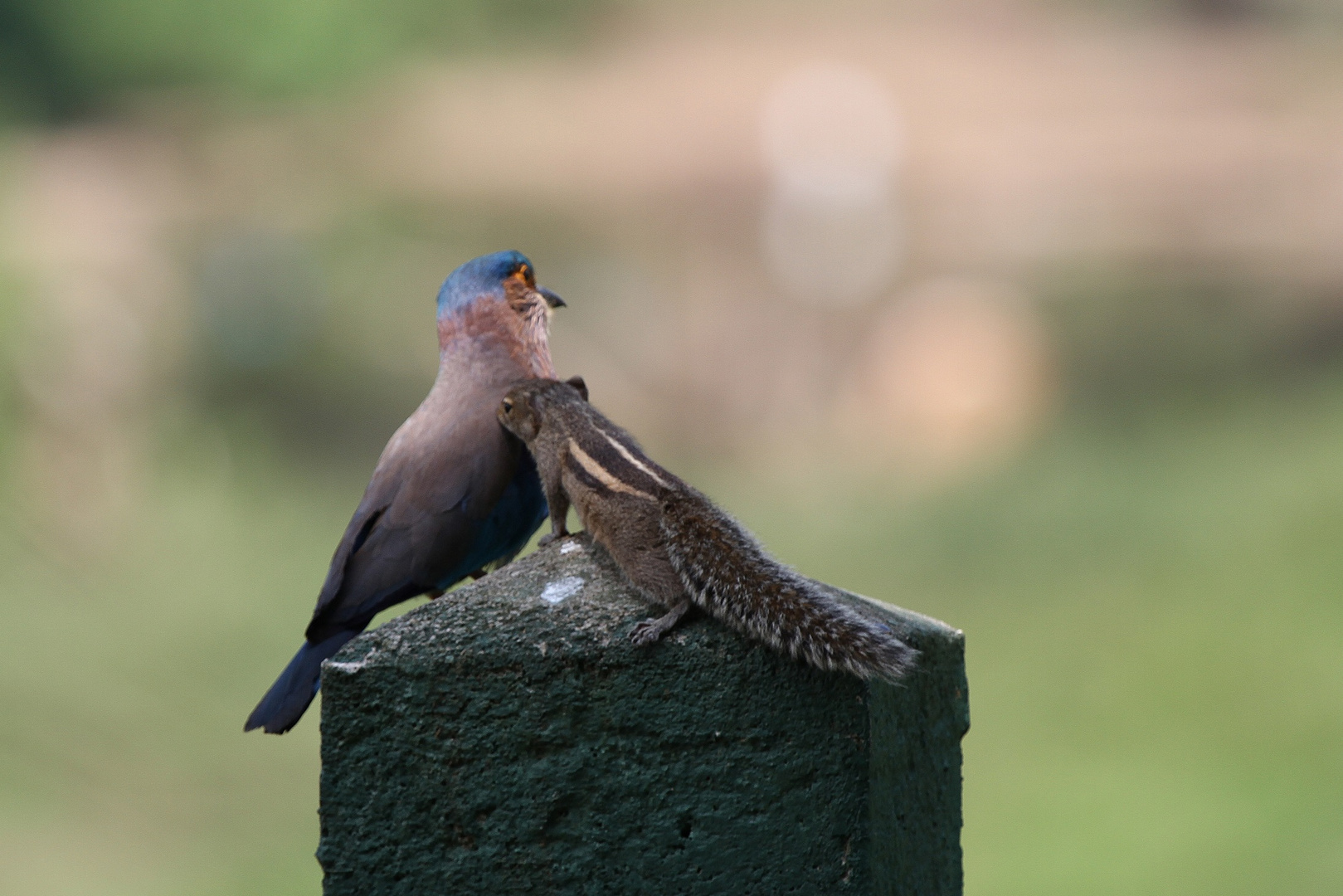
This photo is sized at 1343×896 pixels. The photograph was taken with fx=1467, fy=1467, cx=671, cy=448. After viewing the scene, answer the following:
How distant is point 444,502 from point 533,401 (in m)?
0.28

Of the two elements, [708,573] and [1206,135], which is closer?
[708,573]

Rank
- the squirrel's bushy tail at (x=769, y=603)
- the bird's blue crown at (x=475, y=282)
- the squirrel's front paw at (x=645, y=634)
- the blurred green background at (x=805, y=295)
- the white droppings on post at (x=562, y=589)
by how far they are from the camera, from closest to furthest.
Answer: the squirrel's bushy tail at (x=769, y=603) → the squirrel's front paw at (x=645, y=634) → the white droppings on post at (x=562, y=589) → the bird's blue crown at (x=475, y=282) → the blurred green background at (x=805, y=295)

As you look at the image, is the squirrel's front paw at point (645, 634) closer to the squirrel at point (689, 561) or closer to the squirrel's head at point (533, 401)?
the squirrel at point (689, 561)

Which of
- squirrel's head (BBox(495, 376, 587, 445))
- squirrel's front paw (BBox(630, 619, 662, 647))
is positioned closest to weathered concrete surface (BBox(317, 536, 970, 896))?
squirrel's front paw (BBox(630, 619, 662, 647))

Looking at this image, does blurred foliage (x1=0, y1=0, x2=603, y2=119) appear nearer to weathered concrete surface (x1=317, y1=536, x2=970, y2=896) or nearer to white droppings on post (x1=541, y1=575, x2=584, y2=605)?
white droppings on post (x1=541, y1=575, x2=584, y2=605)

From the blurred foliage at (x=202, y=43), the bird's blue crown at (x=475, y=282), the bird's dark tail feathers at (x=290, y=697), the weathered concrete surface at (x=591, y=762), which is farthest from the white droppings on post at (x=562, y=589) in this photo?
the blurred foliage at (x=202, y=43)

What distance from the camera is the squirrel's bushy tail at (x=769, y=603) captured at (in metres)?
2.15

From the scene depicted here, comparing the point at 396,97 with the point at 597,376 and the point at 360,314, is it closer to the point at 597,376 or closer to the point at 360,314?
the point at 360,314

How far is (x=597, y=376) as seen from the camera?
15.5 meters

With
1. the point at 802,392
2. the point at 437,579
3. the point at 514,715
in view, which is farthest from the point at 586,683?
the point at 802,392

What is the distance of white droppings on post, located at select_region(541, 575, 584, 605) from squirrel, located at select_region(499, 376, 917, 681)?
8 cm

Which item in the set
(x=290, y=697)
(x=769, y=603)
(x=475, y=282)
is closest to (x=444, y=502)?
(x=290, y=697)

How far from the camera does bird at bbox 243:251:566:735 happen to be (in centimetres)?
292

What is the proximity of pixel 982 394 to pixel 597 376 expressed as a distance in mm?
4345
